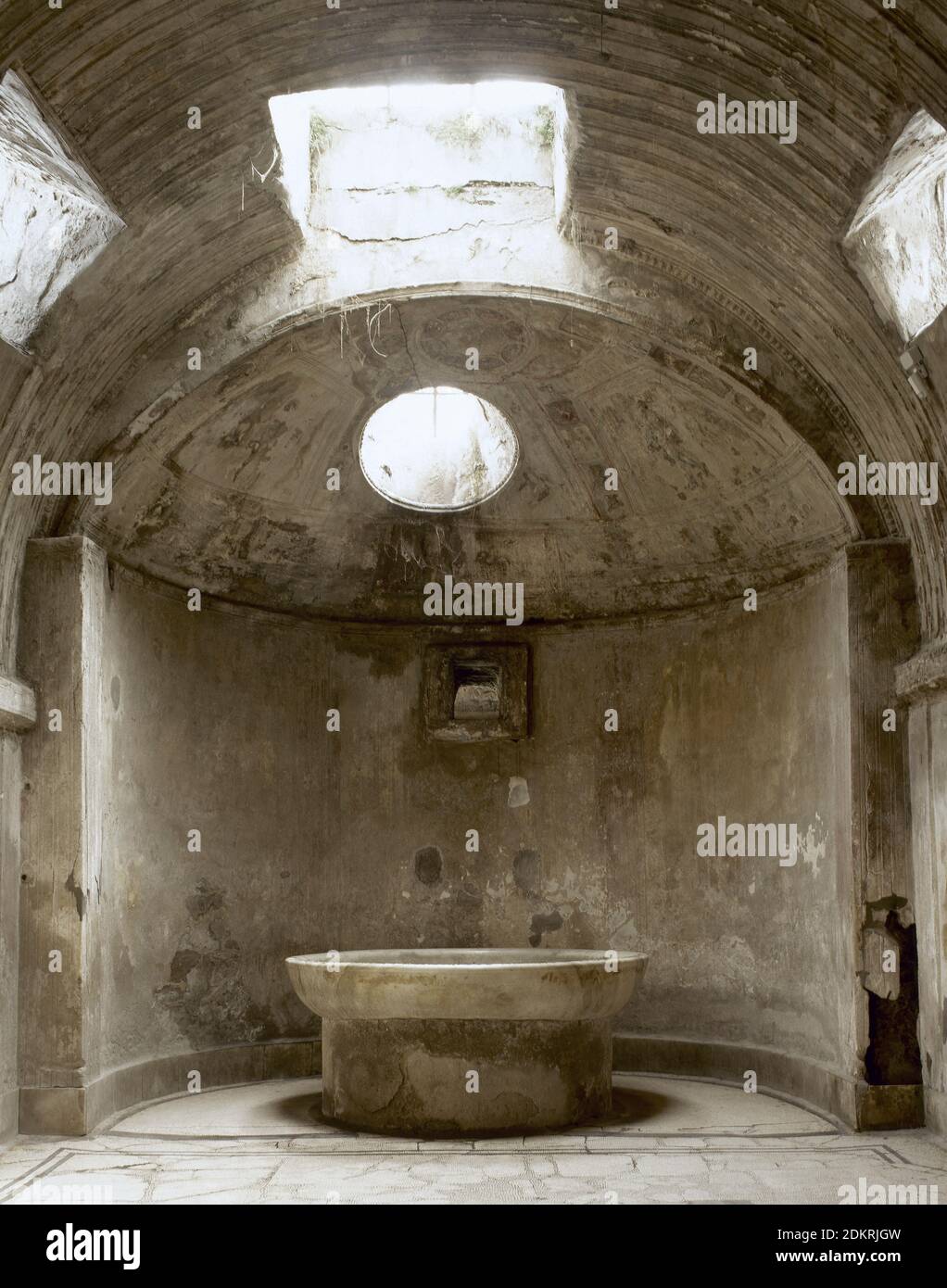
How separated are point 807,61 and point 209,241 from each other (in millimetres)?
3579

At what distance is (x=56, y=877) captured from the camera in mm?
8023

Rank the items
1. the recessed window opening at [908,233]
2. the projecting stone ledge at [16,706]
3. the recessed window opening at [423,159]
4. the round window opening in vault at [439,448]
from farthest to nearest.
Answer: the round window opening in vault at [439,448], the recessed window opening at [423,159], the projecting stone ledge at [16,706], the recessed window opening at [908,233]

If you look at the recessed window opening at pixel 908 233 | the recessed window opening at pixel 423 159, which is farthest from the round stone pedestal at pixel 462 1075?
the recessed window opening at pixel 423 159

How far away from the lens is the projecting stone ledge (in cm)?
767

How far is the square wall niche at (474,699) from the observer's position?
1123cm

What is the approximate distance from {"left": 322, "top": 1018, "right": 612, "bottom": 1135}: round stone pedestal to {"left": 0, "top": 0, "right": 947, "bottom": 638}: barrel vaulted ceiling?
10.6 ft

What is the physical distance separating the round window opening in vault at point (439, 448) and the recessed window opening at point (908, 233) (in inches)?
159

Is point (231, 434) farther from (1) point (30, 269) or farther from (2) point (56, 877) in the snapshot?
(2) point (56, 877)

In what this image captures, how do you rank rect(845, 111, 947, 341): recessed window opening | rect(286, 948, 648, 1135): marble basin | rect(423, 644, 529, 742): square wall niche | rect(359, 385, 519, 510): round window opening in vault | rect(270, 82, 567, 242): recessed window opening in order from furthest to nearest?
rect(423, 644, 529, 742): square wall niche → rect(359, 385, 519, 510): round window opening in vault → rect(270, 82, 567, 242): recessed window opening → rect(286, 948, 648, 1135): marble basin → rect(845, 111, 947, 341): recessed window opening

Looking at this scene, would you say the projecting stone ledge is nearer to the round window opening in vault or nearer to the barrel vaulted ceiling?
the barrel vaulted ceiling

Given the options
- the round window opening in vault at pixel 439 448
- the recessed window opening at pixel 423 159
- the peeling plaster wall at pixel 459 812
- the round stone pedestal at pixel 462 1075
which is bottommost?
the round stone pedestal at pixel 462 1075

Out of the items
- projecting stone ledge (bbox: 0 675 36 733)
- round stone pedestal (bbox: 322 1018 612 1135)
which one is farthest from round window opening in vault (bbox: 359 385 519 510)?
round stone pedestal (bbox: 322 1018 612 1135)

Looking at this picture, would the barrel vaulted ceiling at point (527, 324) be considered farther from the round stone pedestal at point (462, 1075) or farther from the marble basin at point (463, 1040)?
the round stone pedestal at point (462, 1075)

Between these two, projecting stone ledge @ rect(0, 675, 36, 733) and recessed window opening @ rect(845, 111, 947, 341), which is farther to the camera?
projecting stone ledge @ rect(0, 675, 36, 733)
